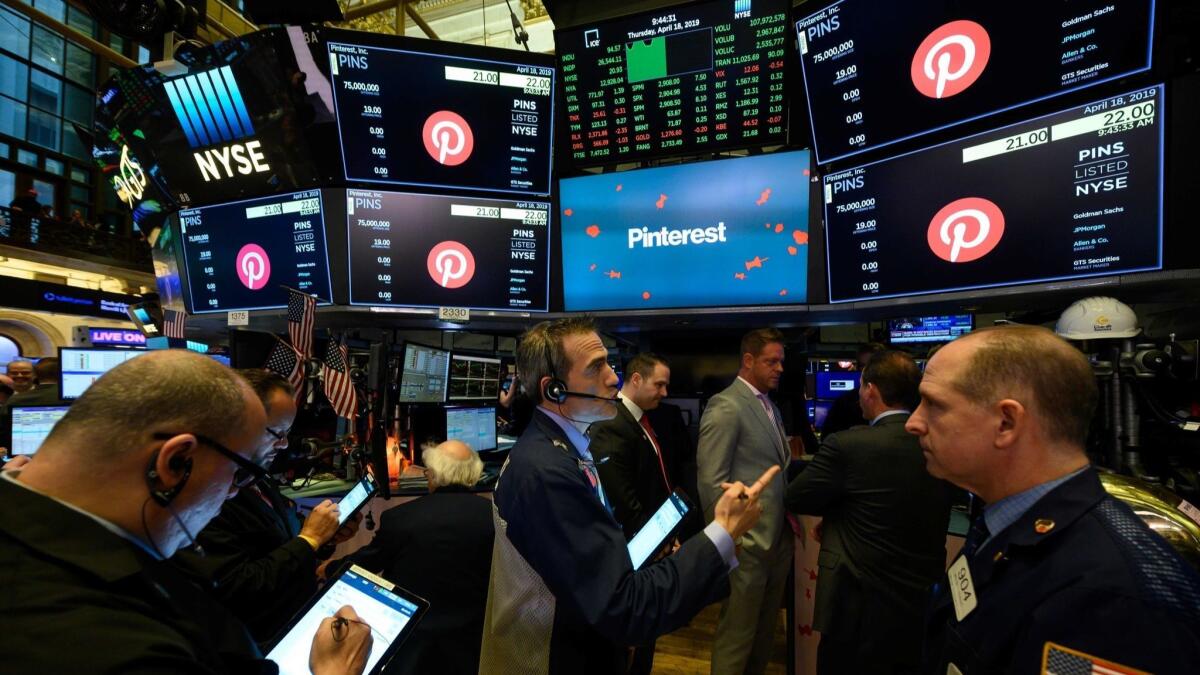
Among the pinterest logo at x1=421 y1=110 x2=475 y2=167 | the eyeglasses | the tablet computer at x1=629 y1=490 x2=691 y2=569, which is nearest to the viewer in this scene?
the eyeglasses

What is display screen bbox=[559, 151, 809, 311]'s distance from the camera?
131 inches

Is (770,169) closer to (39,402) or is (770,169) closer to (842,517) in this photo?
(842,517)

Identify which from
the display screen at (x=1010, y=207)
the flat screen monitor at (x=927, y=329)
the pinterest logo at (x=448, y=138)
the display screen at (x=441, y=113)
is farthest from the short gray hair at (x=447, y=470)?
the flat screen monitor at (x=927, y=329)

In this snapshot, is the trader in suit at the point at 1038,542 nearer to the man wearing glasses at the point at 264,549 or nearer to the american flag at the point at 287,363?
the man wearing glasses at the point at 264,549

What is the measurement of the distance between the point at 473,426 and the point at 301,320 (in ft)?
6.35

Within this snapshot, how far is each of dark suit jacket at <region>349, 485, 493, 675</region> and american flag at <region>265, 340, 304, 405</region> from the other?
3.77ft

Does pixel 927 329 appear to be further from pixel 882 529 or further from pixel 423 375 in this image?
pixel 423 375

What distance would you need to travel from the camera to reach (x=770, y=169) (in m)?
3.32

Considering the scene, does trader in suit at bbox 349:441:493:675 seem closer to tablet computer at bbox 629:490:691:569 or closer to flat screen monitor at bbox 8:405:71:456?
tablet computer at bbox 629:490:691:569

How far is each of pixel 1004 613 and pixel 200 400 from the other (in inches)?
58.3

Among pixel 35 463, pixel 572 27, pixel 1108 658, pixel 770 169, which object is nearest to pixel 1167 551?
pixel 1108 658

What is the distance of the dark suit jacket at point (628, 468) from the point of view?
9.64 feet

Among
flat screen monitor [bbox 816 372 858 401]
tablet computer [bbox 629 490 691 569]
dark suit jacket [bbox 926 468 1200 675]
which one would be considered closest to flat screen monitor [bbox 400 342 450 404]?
tablet computer [bbox 629 490 691 569]

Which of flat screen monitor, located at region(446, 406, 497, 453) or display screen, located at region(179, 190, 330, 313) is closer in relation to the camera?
display screen, located at region(179, 190, 330, 313)
